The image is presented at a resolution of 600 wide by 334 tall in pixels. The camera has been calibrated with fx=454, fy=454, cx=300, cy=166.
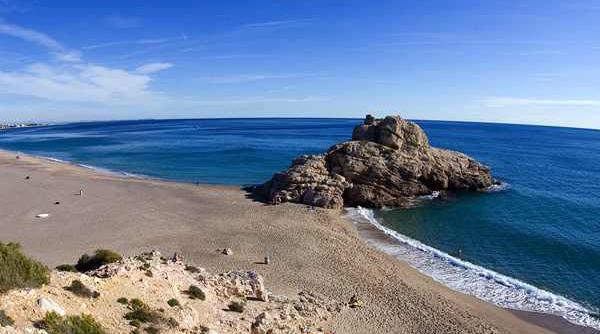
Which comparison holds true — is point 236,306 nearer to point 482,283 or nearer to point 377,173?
point 482,283

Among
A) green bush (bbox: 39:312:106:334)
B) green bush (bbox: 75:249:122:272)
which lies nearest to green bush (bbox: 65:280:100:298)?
green bush (bbox: 39:312:106:334)

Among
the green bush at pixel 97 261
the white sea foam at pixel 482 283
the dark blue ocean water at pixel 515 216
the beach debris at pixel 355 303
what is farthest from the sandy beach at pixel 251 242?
the green bush at pixel 97 261

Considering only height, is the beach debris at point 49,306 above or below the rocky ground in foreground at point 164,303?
above

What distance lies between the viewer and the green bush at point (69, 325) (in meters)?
13.4

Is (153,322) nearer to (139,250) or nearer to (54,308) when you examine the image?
(54,308)

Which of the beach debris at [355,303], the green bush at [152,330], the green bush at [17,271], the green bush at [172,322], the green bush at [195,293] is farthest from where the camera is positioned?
the beach debris at [355,303]

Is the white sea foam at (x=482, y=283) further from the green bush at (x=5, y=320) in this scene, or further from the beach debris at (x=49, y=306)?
the green bush at (x=5, y=320)

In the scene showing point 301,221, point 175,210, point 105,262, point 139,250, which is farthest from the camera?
point 175,210

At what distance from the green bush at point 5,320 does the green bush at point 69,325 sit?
0.81 meters

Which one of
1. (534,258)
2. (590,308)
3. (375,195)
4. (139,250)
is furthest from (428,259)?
(139,250)

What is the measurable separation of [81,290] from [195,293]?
17.0ft

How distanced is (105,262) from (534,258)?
3030cm

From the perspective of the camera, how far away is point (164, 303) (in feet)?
60.7

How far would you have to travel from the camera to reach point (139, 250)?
114ft
